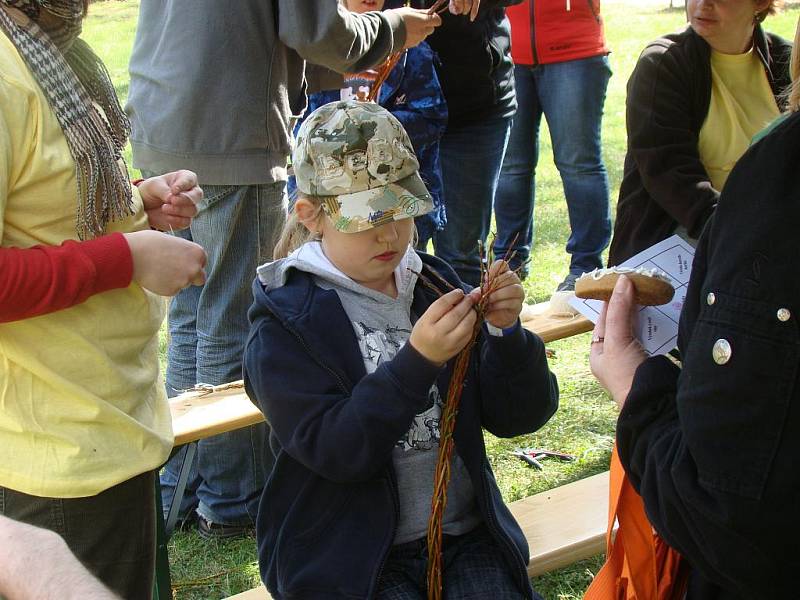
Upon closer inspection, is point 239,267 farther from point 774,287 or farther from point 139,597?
point 774,287

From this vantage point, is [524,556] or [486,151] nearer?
[524,556]

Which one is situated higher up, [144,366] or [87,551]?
[144,366]

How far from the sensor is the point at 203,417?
3.13m

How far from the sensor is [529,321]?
12.3 ft

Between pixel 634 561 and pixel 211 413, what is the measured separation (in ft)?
5.39

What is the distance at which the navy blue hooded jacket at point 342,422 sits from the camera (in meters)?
1.99

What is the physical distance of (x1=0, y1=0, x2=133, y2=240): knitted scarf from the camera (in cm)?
196

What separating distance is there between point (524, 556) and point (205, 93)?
186 cm

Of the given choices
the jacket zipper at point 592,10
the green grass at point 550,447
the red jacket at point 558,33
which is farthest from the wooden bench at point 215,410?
the jacket zipper at point 592,10

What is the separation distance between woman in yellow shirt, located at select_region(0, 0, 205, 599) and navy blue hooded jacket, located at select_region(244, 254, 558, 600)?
0.26 meters

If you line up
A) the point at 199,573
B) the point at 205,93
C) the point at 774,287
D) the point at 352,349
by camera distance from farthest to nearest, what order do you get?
1. the point at 199,573
2. the point at 205,93
3. the point at 352,349
4. the point at 774,287

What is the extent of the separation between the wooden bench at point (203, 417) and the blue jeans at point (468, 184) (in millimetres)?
1257

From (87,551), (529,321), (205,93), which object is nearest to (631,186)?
(529,321)

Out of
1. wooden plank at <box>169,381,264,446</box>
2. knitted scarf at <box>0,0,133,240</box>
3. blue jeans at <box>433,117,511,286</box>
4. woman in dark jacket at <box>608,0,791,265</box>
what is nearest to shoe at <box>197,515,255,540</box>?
wooden plank at <box>169,381,264,446</box>
